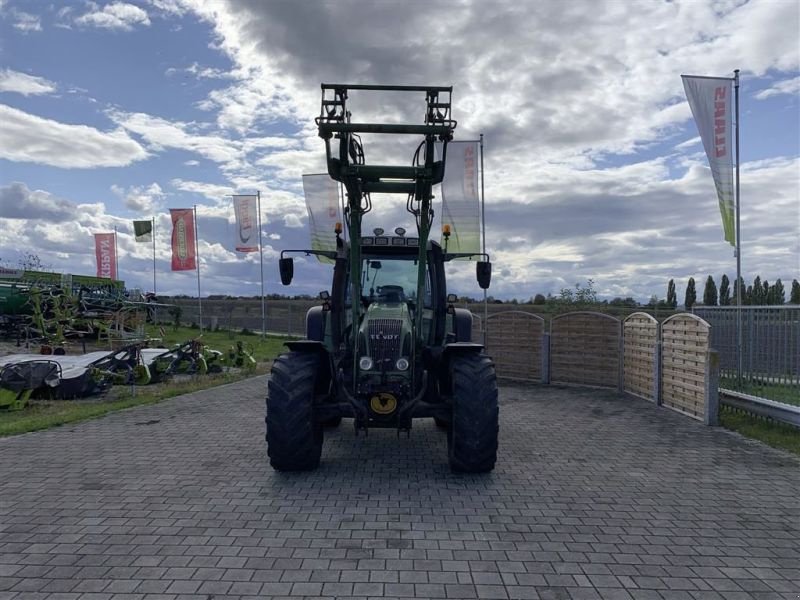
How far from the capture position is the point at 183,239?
26594mm

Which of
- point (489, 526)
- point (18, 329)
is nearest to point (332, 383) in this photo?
point (489, 526)

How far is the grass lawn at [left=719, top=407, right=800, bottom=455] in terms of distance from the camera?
304 inches

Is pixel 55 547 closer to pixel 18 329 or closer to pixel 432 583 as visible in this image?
pixel 432 583

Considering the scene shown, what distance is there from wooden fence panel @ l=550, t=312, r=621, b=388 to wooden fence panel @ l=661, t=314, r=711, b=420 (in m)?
2.15

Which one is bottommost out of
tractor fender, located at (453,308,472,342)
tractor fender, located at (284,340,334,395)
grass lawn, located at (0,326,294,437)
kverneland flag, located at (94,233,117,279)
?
grass lawn, located at (0,326,294,437)

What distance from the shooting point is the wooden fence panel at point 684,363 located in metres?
9.25

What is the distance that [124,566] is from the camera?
410 cm

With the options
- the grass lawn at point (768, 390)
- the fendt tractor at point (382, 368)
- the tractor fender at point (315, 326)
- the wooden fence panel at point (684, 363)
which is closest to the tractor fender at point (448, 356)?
the fendt tractor at point (382, 368)

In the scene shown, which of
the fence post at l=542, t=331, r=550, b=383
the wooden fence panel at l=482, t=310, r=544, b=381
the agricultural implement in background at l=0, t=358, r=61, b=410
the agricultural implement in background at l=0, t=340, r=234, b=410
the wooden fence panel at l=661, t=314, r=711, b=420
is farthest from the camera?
the wooden fence panel at l=482, t=310, r=544, b=381

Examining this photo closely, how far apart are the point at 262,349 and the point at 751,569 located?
69.9 ft

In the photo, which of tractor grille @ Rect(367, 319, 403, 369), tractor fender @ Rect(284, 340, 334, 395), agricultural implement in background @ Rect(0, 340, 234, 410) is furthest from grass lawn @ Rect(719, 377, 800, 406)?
agricultural implement in background @ Rect(0, 340, 234, 410)

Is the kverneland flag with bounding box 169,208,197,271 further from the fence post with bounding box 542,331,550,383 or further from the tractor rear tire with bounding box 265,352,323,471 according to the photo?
the tractor rear tire with bounding box 265,352,323,471

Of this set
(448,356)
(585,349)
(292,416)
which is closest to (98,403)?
(292,416)

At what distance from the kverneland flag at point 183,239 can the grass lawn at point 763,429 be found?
74.8 feet
